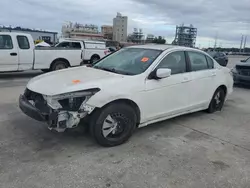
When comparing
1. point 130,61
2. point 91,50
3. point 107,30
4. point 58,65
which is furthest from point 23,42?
point 107,30

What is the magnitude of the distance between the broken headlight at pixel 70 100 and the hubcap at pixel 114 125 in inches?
17.3

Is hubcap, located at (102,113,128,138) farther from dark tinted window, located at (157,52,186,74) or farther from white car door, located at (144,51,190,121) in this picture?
dark tinted window, located at (157,52,186,74)

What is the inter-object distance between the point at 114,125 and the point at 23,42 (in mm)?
7765

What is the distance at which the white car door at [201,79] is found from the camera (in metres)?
5.07

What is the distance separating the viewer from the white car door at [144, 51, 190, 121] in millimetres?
4230

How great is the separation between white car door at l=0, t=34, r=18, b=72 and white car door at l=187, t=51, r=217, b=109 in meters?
7.36

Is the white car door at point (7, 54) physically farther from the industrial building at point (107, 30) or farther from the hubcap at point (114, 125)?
the industrial building at point (107, 30)

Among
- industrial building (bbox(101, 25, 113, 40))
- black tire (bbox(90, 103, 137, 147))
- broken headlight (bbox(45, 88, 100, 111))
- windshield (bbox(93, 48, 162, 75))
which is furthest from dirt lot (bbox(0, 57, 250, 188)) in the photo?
industrial building (bbox(101, 25, 113, 40))

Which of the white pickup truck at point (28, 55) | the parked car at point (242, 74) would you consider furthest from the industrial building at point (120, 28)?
the parked car at point (242, 74)

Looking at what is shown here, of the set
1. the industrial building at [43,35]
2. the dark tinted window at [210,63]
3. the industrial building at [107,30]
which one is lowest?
the dark tinted window at [210,63]

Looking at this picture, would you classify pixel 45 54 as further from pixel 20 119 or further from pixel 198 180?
pixel 198 180

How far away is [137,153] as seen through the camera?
12.2 feet

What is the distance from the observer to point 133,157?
3596 mm

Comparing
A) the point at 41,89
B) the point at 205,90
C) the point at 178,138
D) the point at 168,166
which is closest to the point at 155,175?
the point at 168,166
